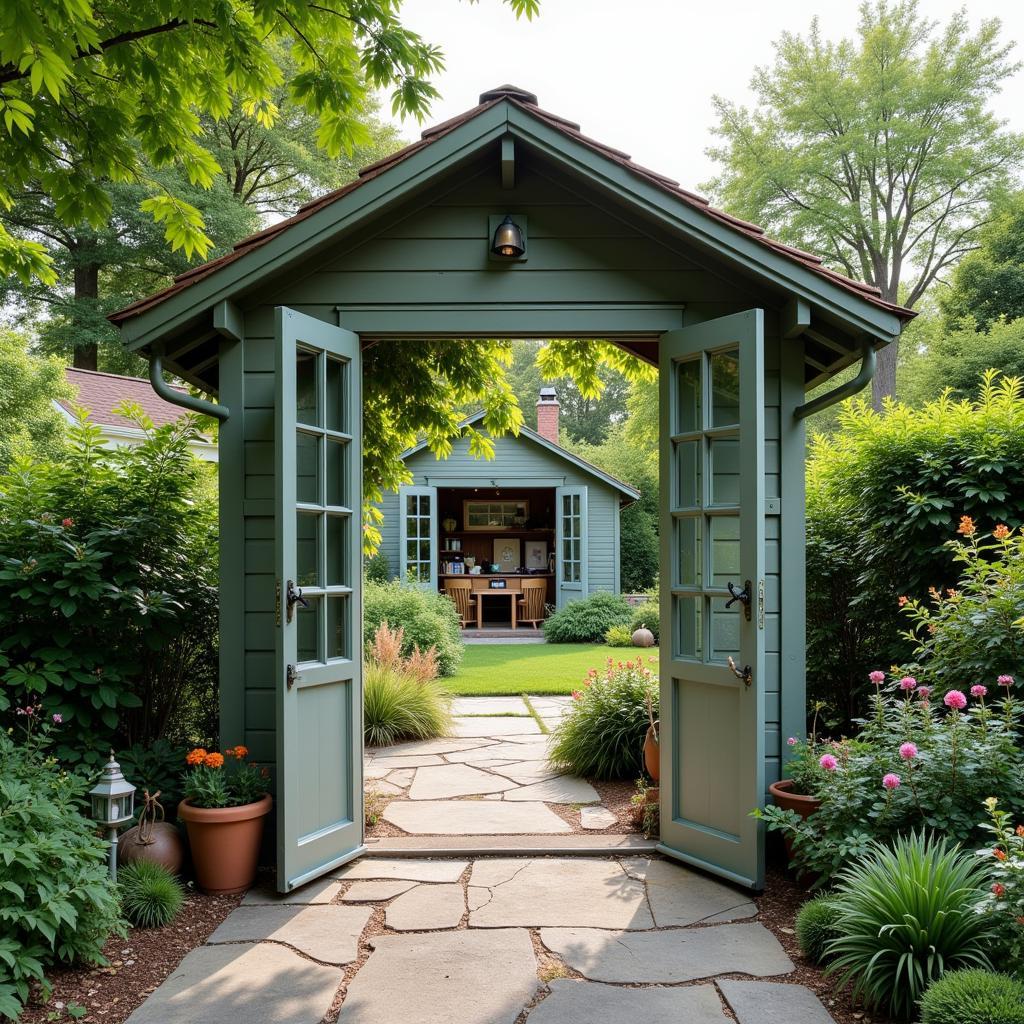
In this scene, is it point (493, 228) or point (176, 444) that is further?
point (176, 444)

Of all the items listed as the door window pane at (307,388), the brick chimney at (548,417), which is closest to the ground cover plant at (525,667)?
the door window pane at (307,388)

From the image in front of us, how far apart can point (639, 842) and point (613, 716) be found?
1.36 metres

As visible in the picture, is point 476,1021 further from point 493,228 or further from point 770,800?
point 493,228

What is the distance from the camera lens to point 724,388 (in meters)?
3.82

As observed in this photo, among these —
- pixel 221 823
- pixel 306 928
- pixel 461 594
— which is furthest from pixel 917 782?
pixel 461 594

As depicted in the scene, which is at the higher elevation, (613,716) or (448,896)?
(613,716)

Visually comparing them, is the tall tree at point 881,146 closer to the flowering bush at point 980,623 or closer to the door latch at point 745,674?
the flowering bush at point 980,623

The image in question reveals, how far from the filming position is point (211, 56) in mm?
4055

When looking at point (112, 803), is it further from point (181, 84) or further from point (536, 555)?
point (536, 555)

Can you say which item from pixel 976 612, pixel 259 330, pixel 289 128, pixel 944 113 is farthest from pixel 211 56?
pixel 944 113

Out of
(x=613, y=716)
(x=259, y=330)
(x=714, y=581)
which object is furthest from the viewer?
(x=613, y=716)

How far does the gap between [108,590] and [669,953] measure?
10.1 feet

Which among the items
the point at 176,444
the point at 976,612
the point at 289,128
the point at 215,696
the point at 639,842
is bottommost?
the point at 639,842

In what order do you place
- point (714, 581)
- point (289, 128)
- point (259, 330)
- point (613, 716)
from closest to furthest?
point (714, 581) → point (259, 330) → point (613, 716) → point (289, 128)
